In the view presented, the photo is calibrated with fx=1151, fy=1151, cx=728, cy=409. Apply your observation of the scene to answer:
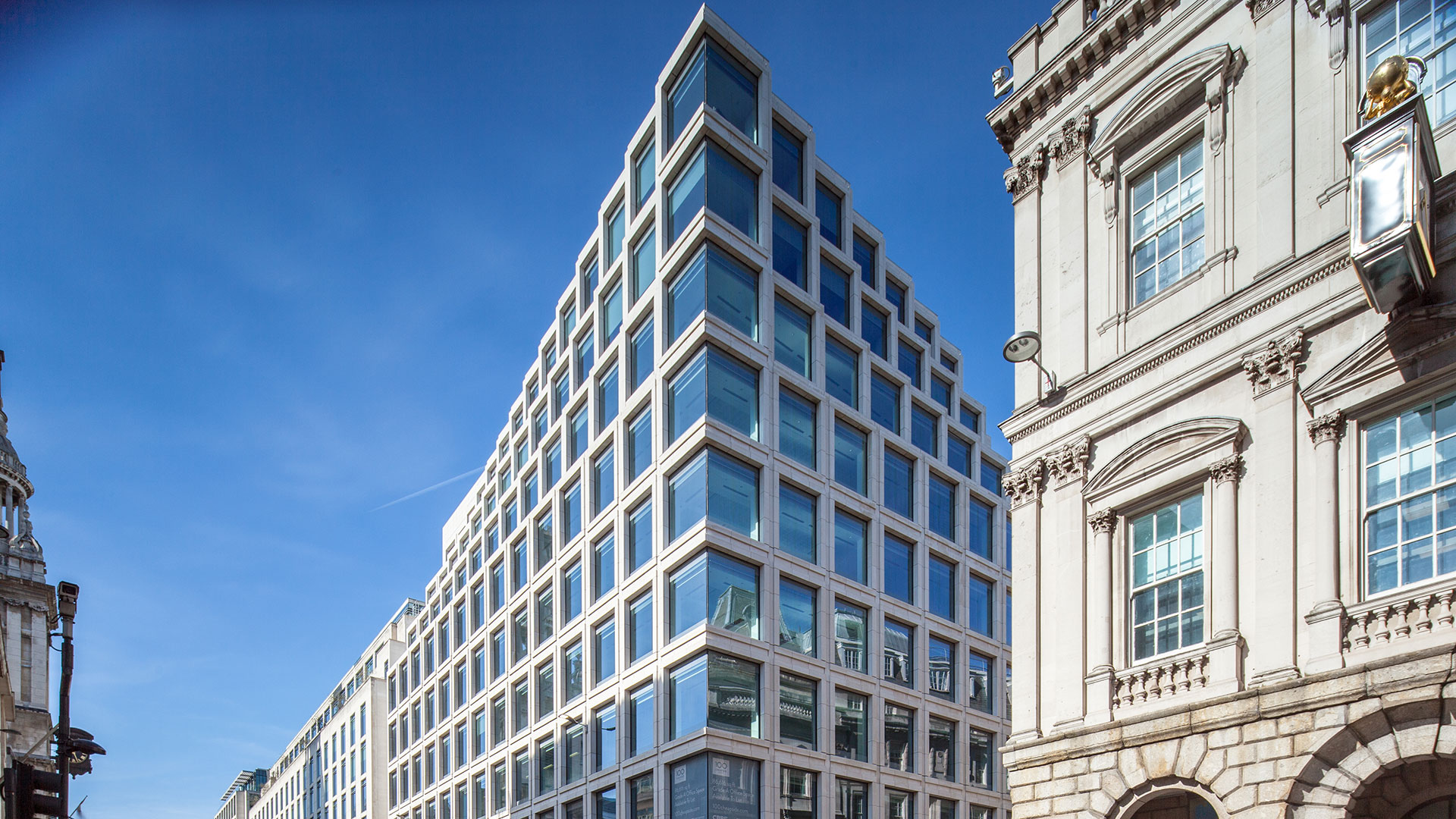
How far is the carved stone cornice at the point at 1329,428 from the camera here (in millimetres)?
14938

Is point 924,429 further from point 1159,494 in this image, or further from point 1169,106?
point 1159,494

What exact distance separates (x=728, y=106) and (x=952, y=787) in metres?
27.8

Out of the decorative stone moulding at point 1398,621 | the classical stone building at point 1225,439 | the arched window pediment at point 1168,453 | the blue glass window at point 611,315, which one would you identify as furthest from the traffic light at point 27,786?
the blue glass window at point 611,315

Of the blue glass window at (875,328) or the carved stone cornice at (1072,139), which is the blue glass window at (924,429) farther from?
the carved stone cornice at (1072,139)

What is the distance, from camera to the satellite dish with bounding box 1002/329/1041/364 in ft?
63.6

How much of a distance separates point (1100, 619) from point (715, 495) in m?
21.5

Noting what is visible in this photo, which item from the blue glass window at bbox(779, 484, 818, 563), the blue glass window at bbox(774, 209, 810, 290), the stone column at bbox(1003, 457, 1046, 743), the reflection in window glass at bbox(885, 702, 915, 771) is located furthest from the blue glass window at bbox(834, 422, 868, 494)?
the stone column at bbox(1003, 457, 1046, 743)

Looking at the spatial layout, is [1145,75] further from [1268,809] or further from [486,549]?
[486,549]

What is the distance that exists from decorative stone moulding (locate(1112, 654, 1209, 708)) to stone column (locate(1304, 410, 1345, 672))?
1701 millimetres

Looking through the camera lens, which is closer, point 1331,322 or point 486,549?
point 1331,322

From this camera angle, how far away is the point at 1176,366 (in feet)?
57.1

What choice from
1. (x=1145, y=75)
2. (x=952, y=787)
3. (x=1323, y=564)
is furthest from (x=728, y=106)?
(x=1323, y=564)

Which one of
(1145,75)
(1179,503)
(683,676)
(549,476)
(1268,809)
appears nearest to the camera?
(1268,809)

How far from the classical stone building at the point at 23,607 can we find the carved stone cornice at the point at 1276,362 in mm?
65650
